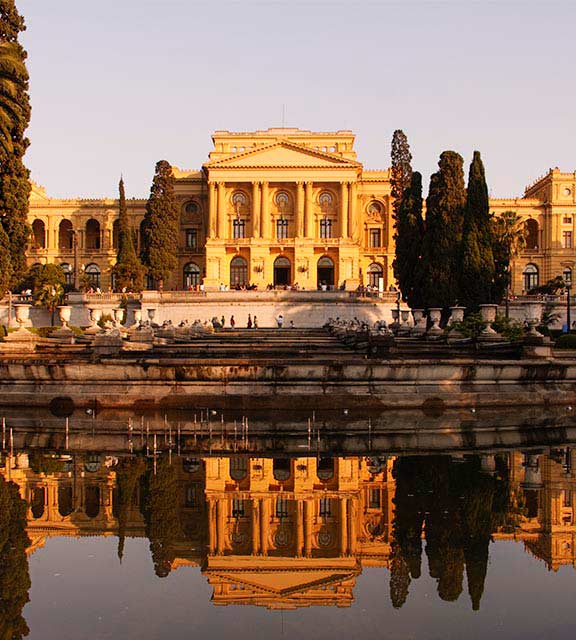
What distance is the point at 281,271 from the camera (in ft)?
278

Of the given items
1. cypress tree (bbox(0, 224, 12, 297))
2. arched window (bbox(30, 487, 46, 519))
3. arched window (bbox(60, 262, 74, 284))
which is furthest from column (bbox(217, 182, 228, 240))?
arched window (bbox(30, 487, 46, 519))

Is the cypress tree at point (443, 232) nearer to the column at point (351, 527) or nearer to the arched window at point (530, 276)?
the column at point (351, 527)

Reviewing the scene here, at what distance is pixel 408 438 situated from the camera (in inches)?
553

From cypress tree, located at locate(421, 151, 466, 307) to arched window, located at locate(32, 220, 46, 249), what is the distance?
57.4 metres

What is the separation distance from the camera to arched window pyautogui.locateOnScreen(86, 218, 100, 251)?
91938 millimetres

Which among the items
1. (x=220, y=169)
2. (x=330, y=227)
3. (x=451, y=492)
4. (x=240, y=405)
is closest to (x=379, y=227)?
(x=330, y=227)

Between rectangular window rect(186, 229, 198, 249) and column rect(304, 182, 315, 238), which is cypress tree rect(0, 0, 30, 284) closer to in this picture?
column rect(304, 182, 315, 238)

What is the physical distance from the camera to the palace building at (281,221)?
82.8 meters

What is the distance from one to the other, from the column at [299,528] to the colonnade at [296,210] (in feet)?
246

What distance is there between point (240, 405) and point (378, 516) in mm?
8380

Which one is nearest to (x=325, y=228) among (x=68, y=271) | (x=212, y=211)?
(x=212, y=211)

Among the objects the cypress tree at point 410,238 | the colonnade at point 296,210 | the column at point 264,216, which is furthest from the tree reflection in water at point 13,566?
the colonnade at point 296,210

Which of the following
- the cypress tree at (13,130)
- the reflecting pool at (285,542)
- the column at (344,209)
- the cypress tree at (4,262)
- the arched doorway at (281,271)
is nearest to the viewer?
the reflecting pool at (285,542)

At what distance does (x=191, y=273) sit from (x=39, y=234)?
59.8 ft
